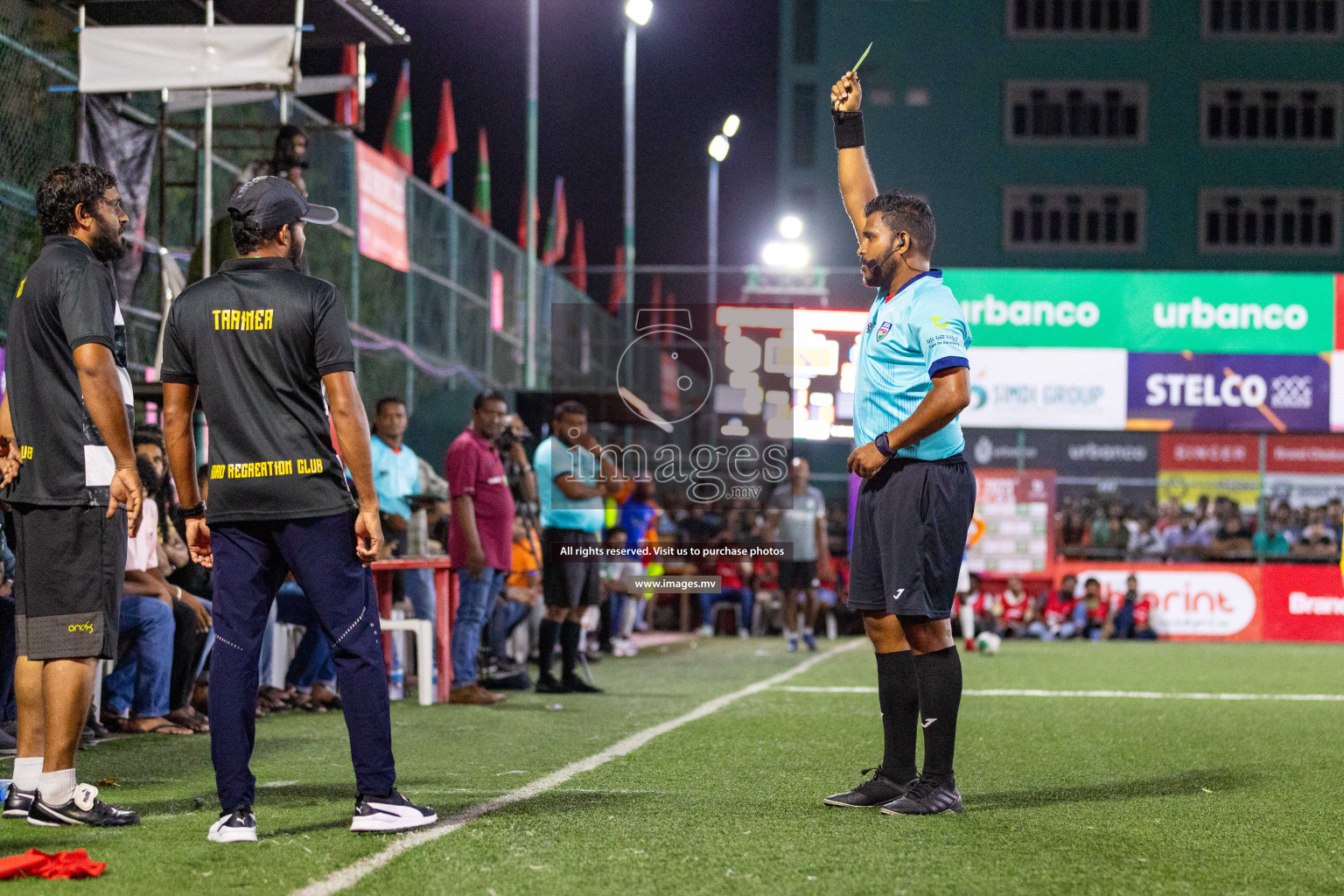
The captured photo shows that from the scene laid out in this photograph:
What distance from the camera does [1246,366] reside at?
2798cm

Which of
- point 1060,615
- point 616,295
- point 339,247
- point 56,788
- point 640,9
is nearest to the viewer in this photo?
point 56,788

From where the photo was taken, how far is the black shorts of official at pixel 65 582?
5.01 metres

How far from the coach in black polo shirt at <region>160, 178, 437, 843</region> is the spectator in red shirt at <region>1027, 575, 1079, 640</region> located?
18.7m

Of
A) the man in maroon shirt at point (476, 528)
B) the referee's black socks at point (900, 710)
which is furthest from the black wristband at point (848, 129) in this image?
the man in maroon shirt at point (476, 528)

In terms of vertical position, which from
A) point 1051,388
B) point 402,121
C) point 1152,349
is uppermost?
point 402,121

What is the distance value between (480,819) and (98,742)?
127 inches

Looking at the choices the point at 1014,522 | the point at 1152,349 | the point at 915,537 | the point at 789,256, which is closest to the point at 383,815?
the point at 915,537

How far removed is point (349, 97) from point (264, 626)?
1115cm

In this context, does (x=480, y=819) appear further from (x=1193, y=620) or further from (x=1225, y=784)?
(x=1193, y=620)

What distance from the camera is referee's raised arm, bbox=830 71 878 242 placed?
Answer: 5863 millimetres

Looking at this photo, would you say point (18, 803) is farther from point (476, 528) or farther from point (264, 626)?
point (476, 528)

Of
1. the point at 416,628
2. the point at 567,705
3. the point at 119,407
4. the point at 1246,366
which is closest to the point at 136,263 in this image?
the point at 416,628

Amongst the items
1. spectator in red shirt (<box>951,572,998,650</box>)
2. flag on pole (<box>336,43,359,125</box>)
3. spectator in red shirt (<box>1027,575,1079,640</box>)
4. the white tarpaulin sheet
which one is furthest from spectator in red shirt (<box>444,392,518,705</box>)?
spectator in red shirt (<box>1027,575,1079,640</box>)

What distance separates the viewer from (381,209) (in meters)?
17.9
